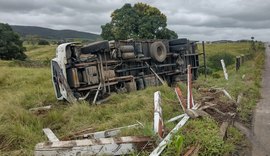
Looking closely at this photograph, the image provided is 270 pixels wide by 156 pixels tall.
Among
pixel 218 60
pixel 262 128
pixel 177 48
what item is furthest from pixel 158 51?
pixel 218 60

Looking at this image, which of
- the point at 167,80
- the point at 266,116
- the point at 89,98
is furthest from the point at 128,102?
the point at 167,80

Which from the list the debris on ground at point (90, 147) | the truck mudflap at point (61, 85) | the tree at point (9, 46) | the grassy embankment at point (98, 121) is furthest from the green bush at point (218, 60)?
the debris on ground at point (90, 147)

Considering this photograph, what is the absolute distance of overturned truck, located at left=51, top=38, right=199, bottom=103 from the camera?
9.46 m

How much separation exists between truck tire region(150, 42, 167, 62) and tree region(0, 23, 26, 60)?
36.7 m

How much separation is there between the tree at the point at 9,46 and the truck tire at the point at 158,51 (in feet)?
120

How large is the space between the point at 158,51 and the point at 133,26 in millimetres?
27902

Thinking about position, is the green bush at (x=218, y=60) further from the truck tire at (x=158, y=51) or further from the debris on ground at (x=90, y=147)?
the debris on ground at (x=90, y=147)

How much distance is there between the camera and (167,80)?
13516 millimetres

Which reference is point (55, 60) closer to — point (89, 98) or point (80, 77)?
point (80, 77)

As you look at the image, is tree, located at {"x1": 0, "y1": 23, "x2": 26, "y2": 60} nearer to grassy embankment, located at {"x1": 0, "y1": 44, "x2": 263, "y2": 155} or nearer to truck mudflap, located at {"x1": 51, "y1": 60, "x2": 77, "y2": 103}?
grassy embankment, located at {"x1": 0, "y1": 44, "x2": 263, "y2": 155}

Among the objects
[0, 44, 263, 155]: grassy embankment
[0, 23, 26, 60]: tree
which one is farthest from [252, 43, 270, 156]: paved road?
[0, 23, 26, 60]: tree

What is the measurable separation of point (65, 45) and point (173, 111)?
396 cm

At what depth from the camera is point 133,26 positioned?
40094mm

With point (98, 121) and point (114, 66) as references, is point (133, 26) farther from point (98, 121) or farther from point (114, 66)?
point (98, 121)
